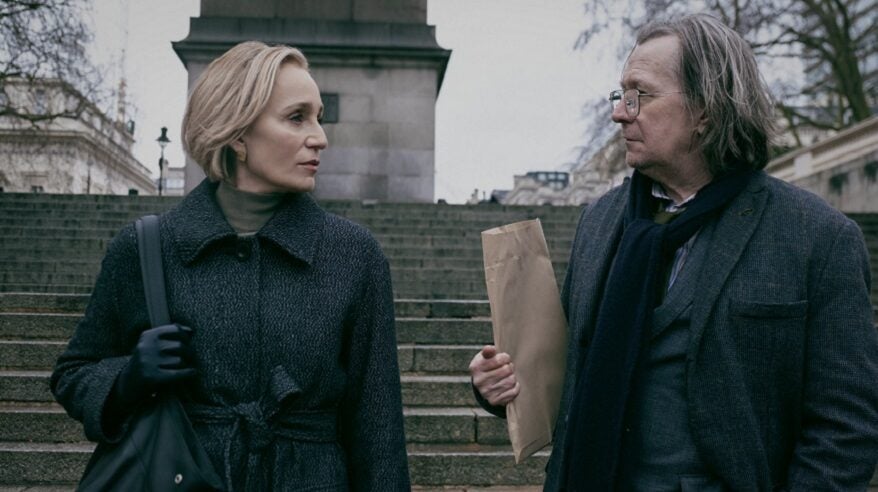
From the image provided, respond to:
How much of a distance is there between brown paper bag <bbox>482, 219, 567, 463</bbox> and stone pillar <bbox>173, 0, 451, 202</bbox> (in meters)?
13.9

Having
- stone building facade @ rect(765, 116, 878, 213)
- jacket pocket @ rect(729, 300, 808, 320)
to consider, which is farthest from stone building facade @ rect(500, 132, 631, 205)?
jacket pocket @ rect(729, 300, 808, 320)

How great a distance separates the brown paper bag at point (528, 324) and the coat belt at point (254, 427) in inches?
23.5

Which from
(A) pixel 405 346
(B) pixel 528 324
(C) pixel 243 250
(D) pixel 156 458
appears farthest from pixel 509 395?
(A) pixel 405 346

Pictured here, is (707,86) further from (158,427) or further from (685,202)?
(158,427)

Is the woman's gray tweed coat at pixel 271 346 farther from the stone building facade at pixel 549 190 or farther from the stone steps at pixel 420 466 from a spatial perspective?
the stone building facade at pixel 549 190

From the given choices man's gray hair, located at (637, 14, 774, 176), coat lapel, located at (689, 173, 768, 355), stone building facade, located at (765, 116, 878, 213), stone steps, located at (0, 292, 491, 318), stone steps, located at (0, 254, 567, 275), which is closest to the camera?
coat lapel, located at (689, 173, 768, 355)

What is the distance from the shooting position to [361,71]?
54.3ft

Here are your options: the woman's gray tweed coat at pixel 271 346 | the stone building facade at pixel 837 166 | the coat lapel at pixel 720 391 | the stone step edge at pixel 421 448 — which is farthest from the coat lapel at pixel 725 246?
Result: the stone building facade at pixel 837 166

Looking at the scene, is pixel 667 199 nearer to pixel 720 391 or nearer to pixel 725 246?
pixel 725 246

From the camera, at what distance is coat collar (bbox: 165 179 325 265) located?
83.9 inches

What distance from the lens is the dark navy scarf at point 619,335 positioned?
2027 millimetres

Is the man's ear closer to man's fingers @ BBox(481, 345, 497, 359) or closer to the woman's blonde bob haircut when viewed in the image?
man's fingers @ BBox(481, 345, 497, 359)

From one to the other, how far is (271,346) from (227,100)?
683 mm

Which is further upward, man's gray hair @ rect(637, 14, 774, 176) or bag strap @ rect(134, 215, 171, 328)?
man's gray hair @ rect(637, 14, 774, 176)
